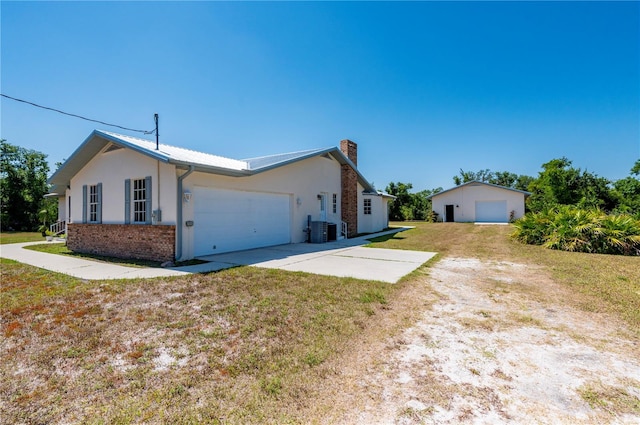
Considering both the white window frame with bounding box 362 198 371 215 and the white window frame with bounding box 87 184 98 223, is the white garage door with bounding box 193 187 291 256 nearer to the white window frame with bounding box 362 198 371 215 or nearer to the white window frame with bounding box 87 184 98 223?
the white window frame with bounding box 87 184 98 223

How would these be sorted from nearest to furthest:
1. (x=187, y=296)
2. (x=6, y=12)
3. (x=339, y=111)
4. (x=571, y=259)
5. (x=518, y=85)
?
(x=187, y=296)
(x=6, y=12)
(x=571, y=259)
(x=518, y=85)
(x=339, y=111)

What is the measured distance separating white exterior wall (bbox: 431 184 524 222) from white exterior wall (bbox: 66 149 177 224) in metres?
27.9

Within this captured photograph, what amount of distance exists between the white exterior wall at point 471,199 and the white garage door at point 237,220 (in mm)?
22837

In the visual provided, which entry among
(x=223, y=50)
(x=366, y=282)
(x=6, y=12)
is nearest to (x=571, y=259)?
(x=366, y=282)

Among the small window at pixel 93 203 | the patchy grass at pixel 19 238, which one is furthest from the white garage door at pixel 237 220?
the patchy grass at pixel 19 238

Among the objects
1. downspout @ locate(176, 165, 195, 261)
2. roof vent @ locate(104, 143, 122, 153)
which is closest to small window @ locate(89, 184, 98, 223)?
roof vent @ locate(104, 143, 122, 153)

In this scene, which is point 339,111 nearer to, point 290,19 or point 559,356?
point 290,19

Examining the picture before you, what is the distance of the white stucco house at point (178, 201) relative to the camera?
8.41 metres

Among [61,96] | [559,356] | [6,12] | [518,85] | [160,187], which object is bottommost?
[559,356]

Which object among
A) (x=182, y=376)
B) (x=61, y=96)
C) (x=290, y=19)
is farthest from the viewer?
(x=290, y=19)

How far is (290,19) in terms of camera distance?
10195 millimetres

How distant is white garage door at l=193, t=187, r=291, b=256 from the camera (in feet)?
29.7

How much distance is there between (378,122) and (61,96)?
15.6 metres

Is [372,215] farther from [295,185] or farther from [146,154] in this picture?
[146,154]
